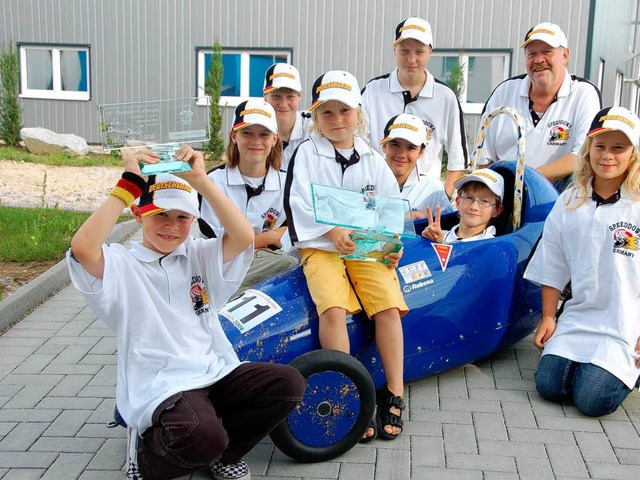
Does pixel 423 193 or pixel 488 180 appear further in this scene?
pixel 423 193

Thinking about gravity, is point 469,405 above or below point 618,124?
below

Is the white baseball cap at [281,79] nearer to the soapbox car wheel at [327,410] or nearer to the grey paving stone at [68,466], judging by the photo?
the soapbox car wheel at [327,410]

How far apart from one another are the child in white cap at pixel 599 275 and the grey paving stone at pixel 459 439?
2.05 feet

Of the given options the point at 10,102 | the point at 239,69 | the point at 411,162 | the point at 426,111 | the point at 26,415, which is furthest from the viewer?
the point at 239,69

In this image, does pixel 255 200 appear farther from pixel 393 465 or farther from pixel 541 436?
pixel 541 436

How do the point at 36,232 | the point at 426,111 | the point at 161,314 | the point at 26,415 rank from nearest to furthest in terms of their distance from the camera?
the point at 161,314, the point at 26,415, the point at 426,111, the point at 36,232

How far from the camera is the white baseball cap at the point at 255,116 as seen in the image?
4.66 m

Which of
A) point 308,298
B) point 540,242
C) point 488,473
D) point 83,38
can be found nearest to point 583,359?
point 540,242

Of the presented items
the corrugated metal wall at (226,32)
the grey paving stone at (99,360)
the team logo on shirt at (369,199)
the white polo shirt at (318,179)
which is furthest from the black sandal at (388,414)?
the corrugated metal wall at (226,32)

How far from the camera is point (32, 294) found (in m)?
6.13

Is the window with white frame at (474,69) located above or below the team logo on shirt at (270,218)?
above

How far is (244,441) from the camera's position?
3396 mm

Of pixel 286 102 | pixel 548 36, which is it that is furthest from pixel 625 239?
pixel 286 102

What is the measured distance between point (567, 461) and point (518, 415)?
1.76 ft
